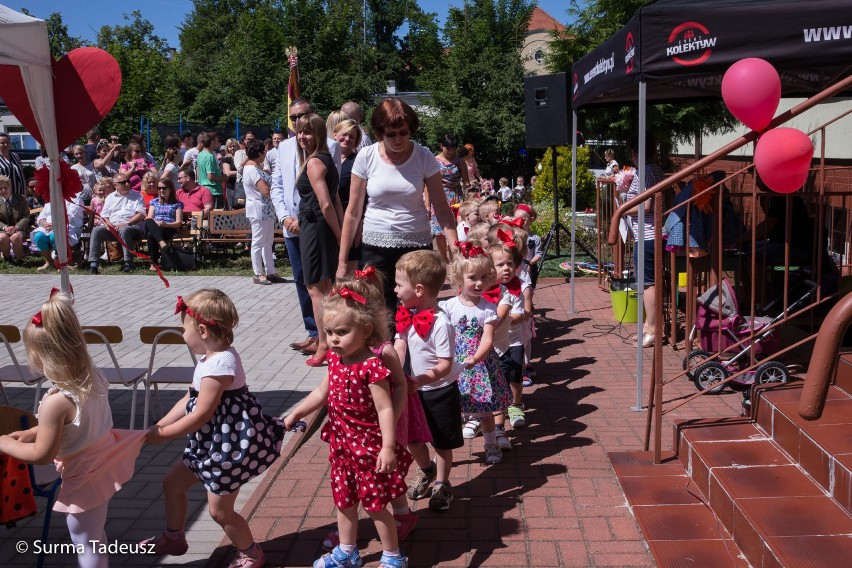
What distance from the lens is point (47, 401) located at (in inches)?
131

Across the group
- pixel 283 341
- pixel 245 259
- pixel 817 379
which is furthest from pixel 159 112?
pixel 817 379

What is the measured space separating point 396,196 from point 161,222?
8.98m

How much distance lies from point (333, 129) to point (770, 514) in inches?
182

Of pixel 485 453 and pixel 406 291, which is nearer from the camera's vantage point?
pixel 406 291

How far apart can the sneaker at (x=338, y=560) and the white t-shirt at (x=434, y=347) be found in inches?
33.6

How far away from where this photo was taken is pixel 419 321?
13.3 ft

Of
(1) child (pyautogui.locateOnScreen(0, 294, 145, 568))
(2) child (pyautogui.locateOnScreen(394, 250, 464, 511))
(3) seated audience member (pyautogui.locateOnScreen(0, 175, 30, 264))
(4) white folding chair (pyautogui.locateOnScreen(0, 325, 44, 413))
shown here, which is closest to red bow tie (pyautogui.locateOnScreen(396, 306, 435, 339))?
(2) child (pyautogui.locateOnScreen(394, 250, 464, 511))

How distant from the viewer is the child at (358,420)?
3.55 meters

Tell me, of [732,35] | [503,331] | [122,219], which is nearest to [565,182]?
[122,219]

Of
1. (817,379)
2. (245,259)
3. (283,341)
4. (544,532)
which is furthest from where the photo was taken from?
(245,259)

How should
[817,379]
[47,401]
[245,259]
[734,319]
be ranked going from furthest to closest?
[245,259] < [734,319] < [47,401] < [817,379]

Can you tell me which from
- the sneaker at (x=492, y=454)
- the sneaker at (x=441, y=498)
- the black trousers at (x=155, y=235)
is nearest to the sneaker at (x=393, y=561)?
the sneaker at (x=441, y=498)

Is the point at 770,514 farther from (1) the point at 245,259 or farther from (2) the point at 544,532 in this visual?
(1) the point at 245,259

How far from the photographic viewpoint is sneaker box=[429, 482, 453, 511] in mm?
4391
